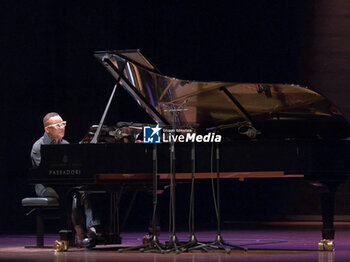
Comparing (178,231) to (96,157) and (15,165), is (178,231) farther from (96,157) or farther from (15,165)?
(96,157)

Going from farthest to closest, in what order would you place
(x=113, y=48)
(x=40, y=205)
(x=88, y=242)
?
(x=113, y=48) → (x=40, y=205) → (x=88, y=242)

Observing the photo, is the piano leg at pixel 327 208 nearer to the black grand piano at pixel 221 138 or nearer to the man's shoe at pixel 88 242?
the black grand piano at pixel 221 138

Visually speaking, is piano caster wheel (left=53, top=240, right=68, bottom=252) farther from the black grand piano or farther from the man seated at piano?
the black grand piano

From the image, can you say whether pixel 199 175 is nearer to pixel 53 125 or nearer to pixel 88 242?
pixel 88 242

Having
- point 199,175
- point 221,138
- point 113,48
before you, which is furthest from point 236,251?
point 113,48

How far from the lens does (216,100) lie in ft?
21.1

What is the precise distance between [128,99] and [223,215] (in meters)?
1.83

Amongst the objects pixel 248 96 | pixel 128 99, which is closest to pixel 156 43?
pixel 128 99

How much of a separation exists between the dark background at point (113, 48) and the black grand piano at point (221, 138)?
301 cm

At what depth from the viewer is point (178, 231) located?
8.88 m

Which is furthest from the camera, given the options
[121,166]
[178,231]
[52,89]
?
[52,89]

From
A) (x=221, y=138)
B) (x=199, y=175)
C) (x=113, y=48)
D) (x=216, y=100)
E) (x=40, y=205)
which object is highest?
(x=113, y=48)

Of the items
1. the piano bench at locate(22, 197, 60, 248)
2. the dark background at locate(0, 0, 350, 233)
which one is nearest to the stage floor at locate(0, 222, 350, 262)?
the piano bench at locate(22, 197, 60, 248)

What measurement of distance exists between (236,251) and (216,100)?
1.19 metres
